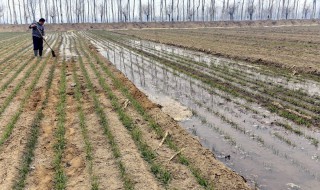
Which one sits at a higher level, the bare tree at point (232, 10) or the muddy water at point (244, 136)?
the bare tree at point (232, 10)

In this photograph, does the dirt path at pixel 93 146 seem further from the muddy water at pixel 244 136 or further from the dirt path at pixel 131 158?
the muddy water at pixel 244 136

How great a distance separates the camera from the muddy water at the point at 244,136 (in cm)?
528

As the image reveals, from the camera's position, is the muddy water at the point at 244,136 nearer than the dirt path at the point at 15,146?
No

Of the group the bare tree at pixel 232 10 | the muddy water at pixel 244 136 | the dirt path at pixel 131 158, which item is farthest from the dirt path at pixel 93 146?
the bare tree at pixel 232 10

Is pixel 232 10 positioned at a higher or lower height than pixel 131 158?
higher

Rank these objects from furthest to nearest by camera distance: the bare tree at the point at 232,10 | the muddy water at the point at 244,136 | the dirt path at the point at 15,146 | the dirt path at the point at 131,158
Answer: the bare tree at the point at 232,10 → the muddy water at the point at 244,136 → the dirt path at the point at 15,146 → the dirt path at the point at 131,158

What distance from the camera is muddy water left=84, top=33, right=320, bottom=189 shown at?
17.3 ft

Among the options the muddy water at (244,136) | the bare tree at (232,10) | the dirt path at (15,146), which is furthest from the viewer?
the bare tree at (232,10)

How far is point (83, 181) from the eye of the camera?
16.1ft

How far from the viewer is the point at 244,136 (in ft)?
22.4

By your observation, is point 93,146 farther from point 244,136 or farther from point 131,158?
point 244,136

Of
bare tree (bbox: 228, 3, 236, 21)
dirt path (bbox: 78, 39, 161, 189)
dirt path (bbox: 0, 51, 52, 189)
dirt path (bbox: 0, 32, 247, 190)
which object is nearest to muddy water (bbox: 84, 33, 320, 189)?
dirt path (bbox: 0, 32, 247, 190)

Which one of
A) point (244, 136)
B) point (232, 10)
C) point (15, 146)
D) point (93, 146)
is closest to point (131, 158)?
point (93, 146)

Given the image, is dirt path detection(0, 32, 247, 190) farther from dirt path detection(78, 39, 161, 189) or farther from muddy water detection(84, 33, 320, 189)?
muddy water detection(84, 33, 320, 189)
